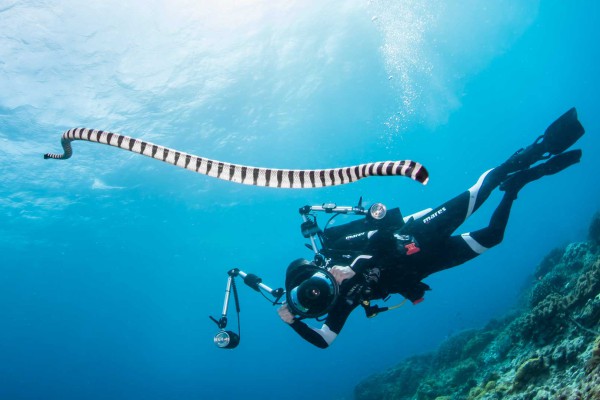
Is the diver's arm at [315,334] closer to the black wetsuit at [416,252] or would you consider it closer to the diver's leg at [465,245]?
the black wetsuit at [416,252]

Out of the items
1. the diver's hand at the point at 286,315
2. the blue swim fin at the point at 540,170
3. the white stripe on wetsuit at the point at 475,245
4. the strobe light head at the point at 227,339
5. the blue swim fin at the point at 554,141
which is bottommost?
the diver's hand at the point at 286,315

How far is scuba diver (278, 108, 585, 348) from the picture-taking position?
482 centimetres

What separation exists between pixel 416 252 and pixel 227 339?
3440 millimetres

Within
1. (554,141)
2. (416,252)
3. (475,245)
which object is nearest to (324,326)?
(416,252)

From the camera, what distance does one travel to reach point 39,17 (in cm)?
1253

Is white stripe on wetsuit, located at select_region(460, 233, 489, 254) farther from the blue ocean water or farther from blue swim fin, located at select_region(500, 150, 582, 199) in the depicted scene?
the blue ocean water

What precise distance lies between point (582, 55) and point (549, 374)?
81.1 metres

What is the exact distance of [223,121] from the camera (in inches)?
891

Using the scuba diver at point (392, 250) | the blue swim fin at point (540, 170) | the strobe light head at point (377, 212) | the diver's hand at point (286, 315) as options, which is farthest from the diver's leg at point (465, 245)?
the diver's hand at point (286, 315)

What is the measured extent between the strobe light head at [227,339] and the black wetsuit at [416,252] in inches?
60.5

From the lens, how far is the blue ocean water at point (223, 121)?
1555 cm

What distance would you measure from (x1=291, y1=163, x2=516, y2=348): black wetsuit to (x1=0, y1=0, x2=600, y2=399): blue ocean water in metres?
13.6

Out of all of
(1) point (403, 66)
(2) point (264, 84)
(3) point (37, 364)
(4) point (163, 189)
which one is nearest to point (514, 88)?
(1) point (403, 66)

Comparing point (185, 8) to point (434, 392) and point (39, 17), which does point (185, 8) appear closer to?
point (39, 17)
